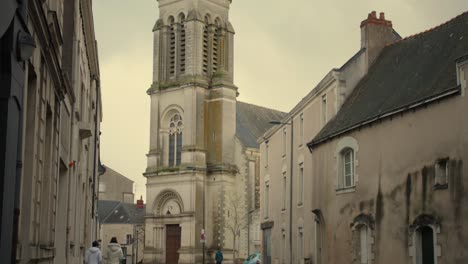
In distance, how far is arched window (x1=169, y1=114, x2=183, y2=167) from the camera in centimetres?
6638

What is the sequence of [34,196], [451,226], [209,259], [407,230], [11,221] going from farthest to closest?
[209,259] < [407,230] < [451,226] < [34,196] < [11,221]

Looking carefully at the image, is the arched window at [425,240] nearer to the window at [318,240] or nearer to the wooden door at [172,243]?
the window at [318,240]

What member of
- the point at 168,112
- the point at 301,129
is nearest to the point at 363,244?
the point at 301,129

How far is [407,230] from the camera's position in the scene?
20156 millimetres

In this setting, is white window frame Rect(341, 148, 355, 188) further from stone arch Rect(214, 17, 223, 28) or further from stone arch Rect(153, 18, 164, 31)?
stone arch Rect(153, 18, 164, 31)

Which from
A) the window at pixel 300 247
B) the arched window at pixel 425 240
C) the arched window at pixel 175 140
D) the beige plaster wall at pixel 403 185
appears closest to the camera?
the beige plaster wall at pixel 403 185

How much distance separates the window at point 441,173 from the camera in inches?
727

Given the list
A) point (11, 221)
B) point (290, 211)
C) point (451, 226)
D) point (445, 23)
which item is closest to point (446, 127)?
point (451, 226)

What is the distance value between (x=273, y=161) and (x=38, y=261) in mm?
26771

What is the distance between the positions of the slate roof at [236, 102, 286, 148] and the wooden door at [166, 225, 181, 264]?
1090 centimetres

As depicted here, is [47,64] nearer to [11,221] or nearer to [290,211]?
[11,221]

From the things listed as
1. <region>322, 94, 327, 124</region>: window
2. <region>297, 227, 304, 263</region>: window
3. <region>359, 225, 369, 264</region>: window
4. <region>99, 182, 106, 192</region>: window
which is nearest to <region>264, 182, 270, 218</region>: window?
<region>297, 227, 304, 263</region>: window

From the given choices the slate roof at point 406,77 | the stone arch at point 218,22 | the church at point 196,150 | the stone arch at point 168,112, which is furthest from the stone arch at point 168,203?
the slate roof at point 406,77

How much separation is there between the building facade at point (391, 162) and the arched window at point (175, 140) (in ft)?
113
